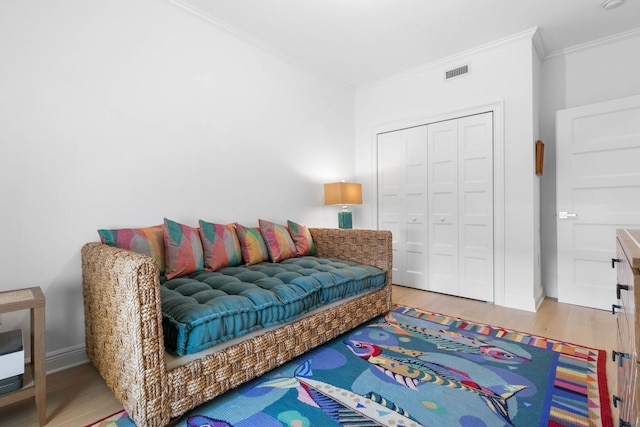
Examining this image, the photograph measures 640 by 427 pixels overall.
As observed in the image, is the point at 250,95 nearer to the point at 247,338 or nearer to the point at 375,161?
the point at 375,161

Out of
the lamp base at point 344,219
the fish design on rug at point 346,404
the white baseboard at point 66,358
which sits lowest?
the fish design on rug at point 346,404

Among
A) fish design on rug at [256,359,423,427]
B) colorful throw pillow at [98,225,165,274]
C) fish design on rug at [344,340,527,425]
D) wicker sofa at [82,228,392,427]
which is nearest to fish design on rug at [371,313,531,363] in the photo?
fish design on rug at [344,340,527,425]

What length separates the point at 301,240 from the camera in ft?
9.32

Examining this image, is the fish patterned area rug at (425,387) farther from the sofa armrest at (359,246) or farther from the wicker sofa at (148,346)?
the sofa armrest at (359,246)

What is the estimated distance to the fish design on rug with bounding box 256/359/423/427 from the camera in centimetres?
138

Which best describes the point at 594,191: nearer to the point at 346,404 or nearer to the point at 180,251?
the point at 346,404

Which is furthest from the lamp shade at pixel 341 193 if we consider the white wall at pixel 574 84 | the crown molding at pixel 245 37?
the white wall at pixel 574 84

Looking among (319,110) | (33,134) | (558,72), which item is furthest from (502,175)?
(33,134)

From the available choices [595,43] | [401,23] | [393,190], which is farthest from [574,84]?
[393,190]

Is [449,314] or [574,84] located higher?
[574,84]

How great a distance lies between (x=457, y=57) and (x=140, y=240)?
3.33 meters

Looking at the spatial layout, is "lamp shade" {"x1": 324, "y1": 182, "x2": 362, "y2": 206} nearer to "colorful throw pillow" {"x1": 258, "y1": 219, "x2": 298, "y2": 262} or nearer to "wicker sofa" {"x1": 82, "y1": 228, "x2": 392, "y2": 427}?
"colorful throw pillow" {"x1": 258, "y1": 219, "x2": 298, "y2": 262}

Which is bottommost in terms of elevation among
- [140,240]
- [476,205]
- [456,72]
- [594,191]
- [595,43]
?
[140,240]

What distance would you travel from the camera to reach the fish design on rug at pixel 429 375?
5.01 feet
